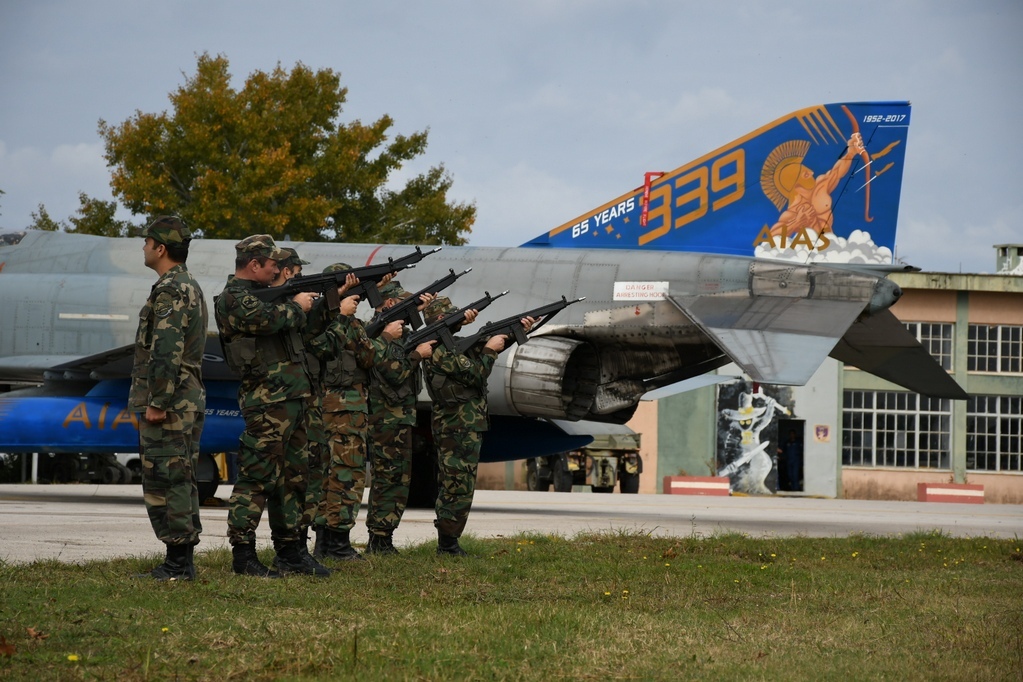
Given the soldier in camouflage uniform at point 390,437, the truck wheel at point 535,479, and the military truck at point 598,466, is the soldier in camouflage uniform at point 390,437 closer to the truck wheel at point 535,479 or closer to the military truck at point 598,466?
the military truck at point 598,466

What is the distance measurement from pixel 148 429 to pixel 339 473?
6.00 ft

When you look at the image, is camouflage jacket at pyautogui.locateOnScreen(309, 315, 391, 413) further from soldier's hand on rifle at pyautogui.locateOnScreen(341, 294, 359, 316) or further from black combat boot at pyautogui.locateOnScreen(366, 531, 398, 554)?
black combat boot at pyautogui.locateOnScreen(366, 531, 398, 554)

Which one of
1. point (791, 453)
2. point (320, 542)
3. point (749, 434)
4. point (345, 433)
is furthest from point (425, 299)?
point (791, 453)

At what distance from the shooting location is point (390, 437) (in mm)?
8953

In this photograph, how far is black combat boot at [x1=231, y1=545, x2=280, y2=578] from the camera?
23.9ft

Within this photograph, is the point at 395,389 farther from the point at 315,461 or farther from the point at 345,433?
the point at 315,461

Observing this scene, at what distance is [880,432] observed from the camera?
37.3m

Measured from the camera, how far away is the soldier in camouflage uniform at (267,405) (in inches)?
281

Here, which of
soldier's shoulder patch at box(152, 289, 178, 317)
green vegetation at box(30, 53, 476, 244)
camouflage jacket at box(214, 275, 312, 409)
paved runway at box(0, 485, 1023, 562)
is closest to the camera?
soldier's shoulder patch at box(152, 289, 178, 317)

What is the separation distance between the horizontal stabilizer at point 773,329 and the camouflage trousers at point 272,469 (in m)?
6.56

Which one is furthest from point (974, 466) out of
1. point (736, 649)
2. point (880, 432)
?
point (736, 649)

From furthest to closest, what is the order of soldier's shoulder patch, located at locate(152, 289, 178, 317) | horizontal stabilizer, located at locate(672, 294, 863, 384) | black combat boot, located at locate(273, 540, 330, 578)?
horizontal stabilizer, located at locate(672, 294, 863, 384) < black combat boot, located at locate(273, 540, 330, 578) < soldier's shoulder patch, located at locate(152, 289, 178, 317)

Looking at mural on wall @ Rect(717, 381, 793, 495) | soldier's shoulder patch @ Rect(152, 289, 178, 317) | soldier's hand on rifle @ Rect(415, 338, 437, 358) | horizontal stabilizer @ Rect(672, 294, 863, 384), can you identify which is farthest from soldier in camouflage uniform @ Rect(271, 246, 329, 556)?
mural on wall @ Rect(717, 381, 793, 495)

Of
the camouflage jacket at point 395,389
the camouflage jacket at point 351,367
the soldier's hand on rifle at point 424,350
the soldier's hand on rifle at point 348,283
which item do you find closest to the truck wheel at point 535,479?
the camouflage jacket at point 395,389
